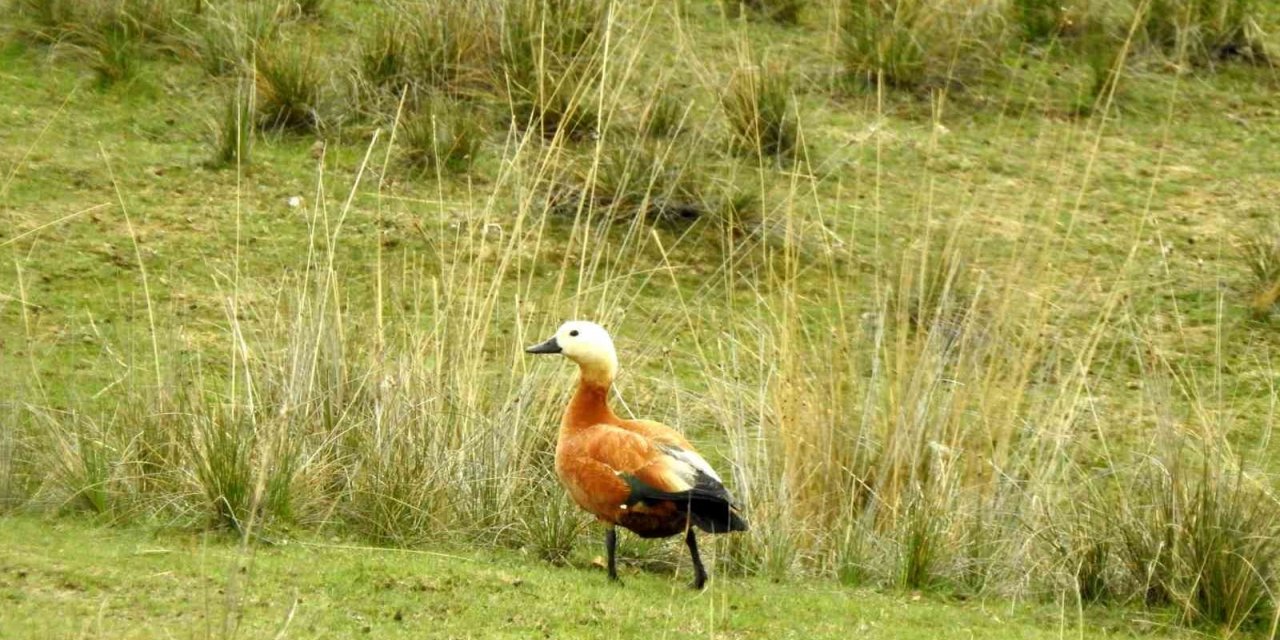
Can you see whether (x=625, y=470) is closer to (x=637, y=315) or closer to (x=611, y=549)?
(x=611, y=549)

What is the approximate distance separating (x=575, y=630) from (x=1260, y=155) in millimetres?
7384

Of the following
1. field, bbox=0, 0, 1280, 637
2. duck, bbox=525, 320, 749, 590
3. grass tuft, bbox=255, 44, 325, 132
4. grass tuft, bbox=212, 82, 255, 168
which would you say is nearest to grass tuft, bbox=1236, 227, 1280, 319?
field, bbox=0, 0, 1280, 637

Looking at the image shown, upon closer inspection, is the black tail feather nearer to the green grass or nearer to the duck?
the duck

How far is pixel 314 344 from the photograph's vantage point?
7.16 m

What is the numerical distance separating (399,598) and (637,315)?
3.92m

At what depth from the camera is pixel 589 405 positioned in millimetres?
6344

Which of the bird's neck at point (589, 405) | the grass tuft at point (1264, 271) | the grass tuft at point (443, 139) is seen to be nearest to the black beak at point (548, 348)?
the bird's neck at point (589, 405)

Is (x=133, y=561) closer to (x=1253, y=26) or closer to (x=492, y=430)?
(x=492, y=430)

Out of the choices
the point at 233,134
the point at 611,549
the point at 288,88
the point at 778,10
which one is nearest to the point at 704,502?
the point at 611,549

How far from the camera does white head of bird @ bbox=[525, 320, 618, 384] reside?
249 inches

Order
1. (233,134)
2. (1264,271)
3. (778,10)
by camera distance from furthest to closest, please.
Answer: (778,10), (233,134), (1264,271)

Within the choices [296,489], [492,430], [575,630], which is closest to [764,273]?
[492,430]

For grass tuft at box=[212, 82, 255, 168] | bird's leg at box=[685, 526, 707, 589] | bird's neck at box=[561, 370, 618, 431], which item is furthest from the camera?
grass tuft at box=[212, 82, 255, 168]

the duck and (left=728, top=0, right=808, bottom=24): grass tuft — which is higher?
the duck
